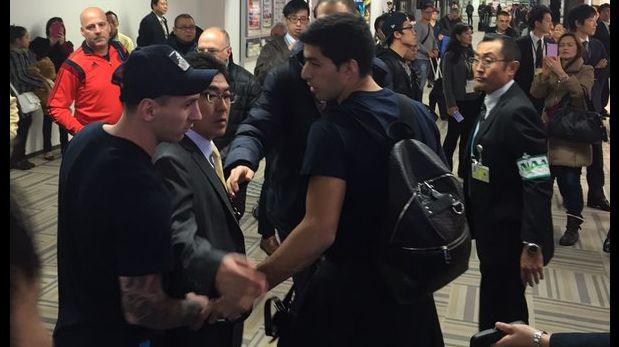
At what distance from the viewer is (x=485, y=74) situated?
283 cm

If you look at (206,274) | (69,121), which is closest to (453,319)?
(206,274)

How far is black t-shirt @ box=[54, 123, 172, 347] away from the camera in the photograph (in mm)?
1353

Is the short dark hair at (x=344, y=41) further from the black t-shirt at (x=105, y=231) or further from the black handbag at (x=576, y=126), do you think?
the black handbag at (x=576, y=126)

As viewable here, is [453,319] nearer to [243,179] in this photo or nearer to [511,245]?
[511,245]

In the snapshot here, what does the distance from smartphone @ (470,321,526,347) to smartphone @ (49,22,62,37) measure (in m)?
6.29

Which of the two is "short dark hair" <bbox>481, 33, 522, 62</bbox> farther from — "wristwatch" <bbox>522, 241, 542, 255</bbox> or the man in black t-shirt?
the man in black t-shirt

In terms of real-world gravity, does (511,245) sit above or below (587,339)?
below

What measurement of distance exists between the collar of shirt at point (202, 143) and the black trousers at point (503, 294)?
4.42ft

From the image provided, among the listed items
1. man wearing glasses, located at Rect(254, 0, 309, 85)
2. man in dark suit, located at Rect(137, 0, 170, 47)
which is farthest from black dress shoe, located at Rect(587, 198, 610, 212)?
man in dark suit, located at Rect(137, 0, 170, 47)

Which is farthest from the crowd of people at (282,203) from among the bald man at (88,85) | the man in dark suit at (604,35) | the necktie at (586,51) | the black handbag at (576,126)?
the man in dark suit at (604,35)

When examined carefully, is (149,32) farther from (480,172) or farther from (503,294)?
(503,294)

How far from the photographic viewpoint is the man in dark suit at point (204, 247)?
1438mm

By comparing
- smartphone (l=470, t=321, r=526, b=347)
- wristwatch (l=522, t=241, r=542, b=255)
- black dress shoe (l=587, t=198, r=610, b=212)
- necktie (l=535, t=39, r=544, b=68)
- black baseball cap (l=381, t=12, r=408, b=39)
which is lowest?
black dress shoe (l=587, t=198, r=610, b=212)

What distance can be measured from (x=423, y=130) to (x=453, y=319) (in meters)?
1.82
